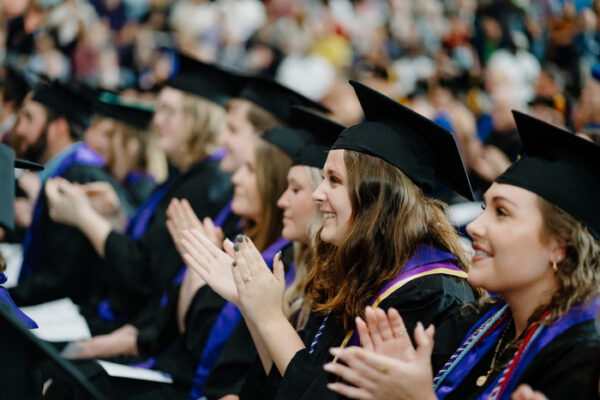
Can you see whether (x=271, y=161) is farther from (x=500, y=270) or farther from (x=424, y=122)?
(x=500, y=270)

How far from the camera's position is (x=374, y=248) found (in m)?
2.13

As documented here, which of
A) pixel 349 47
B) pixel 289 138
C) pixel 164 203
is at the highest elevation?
pixel 349 47

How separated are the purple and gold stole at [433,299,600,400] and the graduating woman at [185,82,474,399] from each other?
106 mm

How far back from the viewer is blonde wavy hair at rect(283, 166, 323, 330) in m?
2.54

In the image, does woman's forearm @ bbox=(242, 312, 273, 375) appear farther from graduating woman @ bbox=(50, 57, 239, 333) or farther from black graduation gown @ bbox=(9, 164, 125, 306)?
black graduation gown @ bbox=(9, 164, 125, 306)

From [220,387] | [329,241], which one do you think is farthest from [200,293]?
[329,241]

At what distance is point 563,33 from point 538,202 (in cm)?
968

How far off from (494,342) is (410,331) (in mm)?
280

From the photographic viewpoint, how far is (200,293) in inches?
125

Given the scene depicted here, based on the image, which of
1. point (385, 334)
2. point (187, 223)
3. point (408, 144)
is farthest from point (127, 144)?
point (385, 334)

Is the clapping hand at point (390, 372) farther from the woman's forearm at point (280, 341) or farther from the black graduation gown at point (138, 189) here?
the black graduation gown at point (138, 189)

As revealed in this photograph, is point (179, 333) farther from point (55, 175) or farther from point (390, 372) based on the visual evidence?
point (390, 372)

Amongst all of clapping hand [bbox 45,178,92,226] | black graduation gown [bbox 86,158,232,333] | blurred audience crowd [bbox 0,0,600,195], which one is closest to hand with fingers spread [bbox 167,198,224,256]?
black graduation gown [bbox 86,158,232,333]

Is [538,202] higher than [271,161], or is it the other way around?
[538,202]
